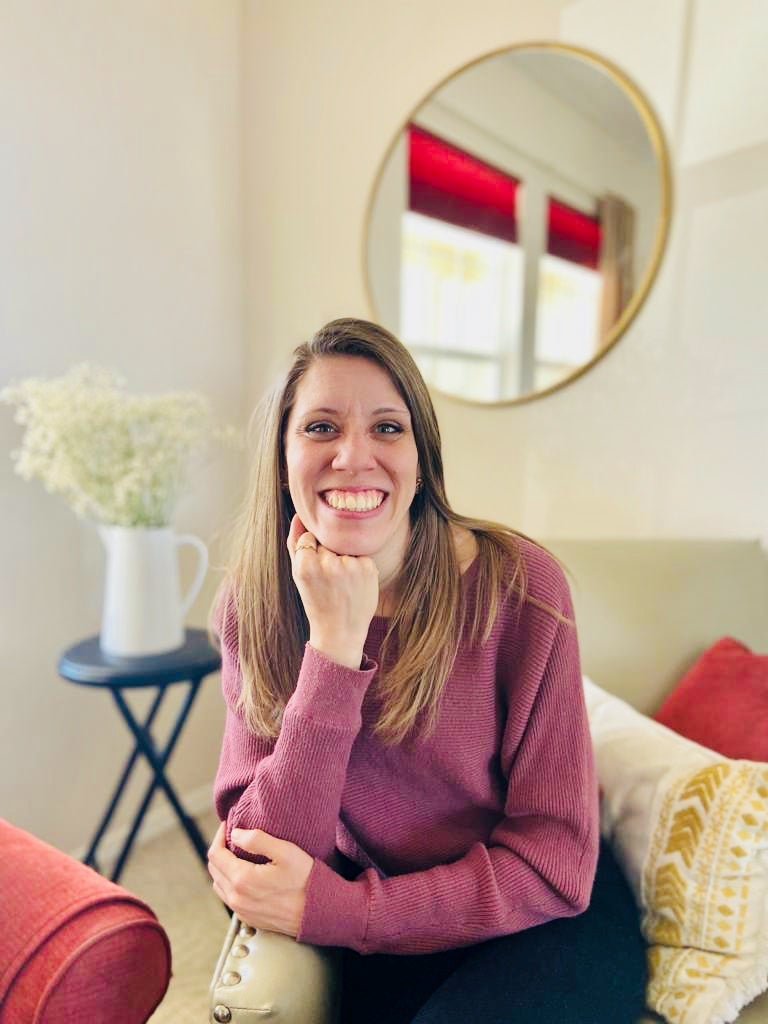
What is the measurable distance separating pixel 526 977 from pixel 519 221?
1.43 meters

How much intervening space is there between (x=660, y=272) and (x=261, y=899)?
1.31 m

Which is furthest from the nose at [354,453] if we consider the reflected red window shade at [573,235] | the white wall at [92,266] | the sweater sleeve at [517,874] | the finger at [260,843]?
the white wall at [92,266]

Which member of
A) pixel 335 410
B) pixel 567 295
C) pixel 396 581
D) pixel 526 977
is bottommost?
pixel 526 977

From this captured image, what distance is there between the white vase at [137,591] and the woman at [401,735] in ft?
1.84

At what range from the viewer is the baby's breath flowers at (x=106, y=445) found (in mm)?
1460

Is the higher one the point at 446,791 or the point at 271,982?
the point at 446,791

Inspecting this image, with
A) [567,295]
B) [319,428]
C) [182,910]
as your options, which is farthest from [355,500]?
[182,910]

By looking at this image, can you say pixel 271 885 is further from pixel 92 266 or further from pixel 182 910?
pixel 92 266

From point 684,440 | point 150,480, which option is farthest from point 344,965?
point 684,440

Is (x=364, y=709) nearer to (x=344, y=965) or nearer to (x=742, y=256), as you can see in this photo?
(x=344, y=965)

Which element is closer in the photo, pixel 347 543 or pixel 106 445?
pixel 347 543

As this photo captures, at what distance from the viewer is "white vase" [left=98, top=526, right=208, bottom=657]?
1525 millimetres

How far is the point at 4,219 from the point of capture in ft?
5.22

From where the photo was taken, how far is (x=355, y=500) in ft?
2.97
